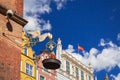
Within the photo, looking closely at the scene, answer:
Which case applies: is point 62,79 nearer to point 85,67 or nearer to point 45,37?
point 85,67

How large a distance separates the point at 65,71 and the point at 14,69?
32906 mm

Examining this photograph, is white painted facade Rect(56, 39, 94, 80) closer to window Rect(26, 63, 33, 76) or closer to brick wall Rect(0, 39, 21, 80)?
window Rect(26, 63, 33, 76)

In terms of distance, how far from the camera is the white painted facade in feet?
143

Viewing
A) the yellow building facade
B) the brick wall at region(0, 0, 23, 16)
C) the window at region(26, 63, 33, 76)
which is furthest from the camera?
the window at region(26, 63, 33, 76)

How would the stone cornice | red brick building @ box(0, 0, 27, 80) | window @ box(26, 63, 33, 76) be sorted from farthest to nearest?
window @ box(26, 63, 33, 76)
the stone cornice
red brick building @ box(0, 0, 27, 80)

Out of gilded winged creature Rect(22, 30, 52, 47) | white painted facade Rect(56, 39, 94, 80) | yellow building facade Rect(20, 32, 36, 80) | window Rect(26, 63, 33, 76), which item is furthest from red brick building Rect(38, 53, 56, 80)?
gilded winged creature Rect(22, 30, 52, 47)

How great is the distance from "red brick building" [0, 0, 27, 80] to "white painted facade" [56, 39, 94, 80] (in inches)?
1216

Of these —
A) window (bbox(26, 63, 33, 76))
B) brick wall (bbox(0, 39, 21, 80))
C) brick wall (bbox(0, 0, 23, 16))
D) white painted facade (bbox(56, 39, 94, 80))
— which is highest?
white painted facade (bbox(56, 39, 94, 80))

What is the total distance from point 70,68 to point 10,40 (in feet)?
114

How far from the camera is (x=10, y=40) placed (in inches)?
441

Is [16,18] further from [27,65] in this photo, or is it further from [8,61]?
[27,65]

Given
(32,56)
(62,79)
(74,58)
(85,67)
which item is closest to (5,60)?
(32,56)

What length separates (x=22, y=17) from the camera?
39.1 ft

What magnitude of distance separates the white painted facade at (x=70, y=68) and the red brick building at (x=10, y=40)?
30879 millimetres
